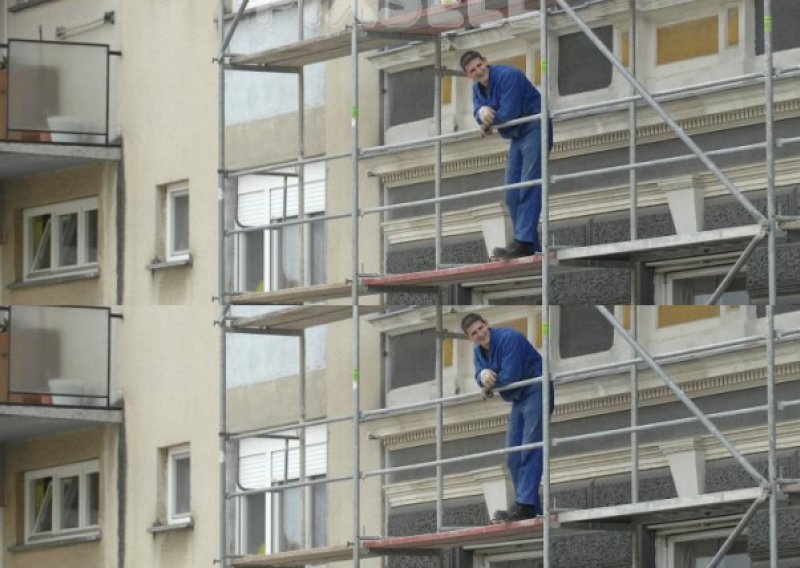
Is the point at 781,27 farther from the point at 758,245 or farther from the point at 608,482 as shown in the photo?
the point at 608,482

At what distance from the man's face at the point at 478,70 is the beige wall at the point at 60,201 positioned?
6.75 m

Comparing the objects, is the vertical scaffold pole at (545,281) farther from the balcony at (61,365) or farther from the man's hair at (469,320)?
the balcony at (61,365)

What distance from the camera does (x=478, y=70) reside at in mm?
27109

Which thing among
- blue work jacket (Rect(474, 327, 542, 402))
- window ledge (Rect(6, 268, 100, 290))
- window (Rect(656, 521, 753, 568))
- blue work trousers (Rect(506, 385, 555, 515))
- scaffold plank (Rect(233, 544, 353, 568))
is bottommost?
window (Rect(656, 521, 753, 568))

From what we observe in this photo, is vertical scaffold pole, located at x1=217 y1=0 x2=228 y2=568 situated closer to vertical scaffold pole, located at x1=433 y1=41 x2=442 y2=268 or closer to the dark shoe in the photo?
vertical scaffold pole, located at x1=433 y1=41 x2=442 y2=268

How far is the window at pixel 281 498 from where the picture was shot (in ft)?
100

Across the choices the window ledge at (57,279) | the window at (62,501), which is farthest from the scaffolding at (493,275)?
the window at (62,501)

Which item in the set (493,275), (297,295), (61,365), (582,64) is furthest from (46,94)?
(493,275)

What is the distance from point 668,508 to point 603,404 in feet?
6.94

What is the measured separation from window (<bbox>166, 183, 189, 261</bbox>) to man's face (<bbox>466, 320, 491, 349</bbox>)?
19.9 ft

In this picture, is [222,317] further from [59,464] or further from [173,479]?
[59,464]

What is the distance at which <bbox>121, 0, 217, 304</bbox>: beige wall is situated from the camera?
105 feet

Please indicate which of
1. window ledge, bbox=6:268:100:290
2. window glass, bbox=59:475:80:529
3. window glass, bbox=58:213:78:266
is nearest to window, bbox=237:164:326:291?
window ledge, bbox=6:268:100:290

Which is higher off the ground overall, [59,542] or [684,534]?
[59,542]
